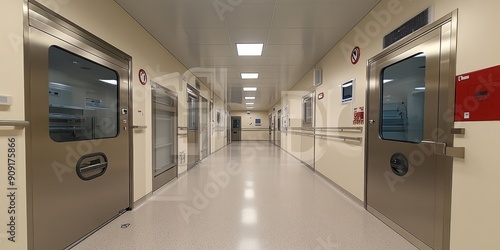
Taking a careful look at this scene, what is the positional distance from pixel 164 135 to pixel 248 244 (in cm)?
296

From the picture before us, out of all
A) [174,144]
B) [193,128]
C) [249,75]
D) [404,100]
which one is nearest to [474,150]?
[404,100]

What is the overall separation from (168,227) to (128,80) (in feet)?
6.61

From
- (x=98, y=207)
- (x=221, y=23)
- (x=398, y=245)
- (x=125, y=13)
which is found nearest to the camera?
(x=398, y=245)

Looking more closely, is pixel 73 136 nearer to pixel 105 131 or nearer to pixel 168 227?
pixel 105 131

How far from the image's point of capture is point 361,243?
6.82ft

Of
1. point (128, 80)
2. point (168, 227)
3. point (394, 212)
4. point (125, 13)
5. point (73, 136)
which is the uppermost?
point (125, 13)

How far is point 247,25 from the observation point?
3.24 metres

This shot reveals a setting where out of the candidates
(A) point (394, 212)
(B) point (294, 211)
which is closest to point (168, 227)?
(B) point (294, 211)

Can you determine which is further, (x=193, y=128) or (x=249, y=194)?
(x=193, y=128)

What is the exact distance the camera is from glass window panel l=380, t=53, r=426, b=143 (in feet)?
6.88

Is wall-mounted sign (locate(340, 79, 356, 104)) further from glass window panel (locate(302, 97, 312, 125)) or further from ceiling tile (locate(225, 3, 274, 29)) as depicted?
glass window panel (locate(302, 97, 312, 125))

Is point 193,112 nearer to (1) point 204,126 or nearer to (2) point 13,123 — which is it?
(1) point 204,126

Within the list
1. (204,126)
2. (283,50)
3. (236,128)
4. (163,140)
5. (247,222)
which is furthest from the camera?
(236,128)

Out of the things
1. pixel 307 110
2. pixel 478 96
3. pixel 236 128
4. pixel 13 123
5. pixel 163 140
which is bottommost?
pixel 236 128
